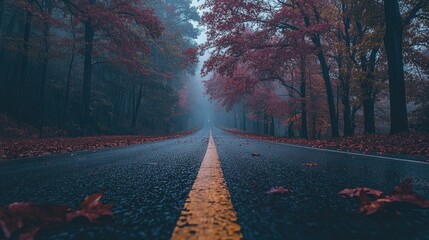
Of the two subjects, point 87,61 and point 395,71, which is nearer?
point 395,71

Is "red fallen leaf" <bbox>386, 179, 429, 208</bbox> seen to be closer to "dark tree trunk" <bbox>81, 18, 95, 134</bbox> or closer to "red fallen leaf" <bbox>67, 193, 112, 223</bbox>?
"red fallen leaf" <bbox>67, 193, 112, 223</bbox>

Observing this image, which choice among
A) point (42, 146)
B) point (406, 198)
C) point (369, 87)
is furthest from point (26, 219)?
point (369, 87)

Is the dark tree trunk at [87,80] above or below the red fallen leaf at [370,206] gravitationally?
above

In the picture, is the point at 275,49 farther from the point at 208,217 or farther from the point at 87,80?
the point at 208,217

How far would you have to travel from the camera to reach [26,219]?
1.23m

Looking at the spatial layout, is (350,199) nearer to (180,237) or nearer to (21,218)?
(180,237)

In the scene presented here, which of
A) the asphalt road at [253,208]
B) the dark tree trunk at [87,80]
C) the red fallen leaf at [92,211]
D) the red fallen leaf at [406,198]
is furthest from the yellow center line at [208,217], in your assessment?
the dark tree trunk at [87,80]

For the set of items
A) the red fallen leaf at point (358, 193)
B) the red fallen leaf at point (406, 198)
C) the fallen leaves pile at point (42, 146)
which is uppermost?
the red fallen leaf at point (406, 198)

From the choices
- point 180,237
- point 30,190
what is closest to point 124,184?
point 30,190

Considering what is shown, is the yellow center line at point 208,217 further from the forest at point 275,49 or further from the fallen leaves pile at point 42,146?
the forest at point 275,49

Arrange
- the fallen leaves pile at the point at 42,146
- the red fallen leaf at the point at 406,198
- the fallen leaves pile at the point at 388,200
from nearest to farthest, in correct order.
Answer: the fallen leaves pile at the point at 388,200
the red fallen leaf at the point at 406,198
the fallen leaves pile at the point at 42,146

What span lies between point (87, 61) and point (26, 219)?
1765 centimetres

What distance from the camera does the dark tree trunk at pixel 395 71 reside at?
9.70 meters

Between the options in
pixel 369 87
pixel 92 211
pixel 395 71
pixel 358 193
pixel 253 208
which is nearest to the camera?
pixel 92 211
